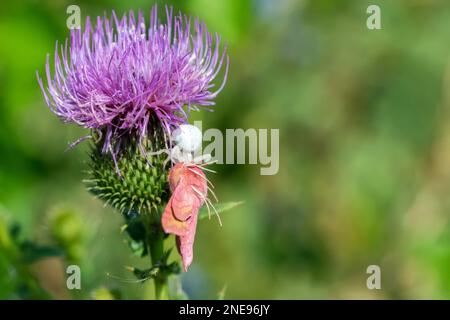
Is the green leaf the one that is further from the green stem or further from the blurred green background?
the blurred green background

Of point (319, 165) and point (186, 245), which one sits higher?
point (319, 165)

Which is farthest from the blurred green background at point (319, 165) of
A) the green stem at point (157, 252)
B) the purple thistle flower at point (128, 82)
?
the green stem at point (157, 252)

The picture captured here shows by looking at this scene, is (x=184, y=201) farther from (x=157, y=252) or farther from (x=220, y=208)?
(x=157, y=252)

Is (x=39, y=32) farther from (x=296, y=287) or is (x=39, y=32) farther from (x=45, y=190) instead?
(x=296, y=287)

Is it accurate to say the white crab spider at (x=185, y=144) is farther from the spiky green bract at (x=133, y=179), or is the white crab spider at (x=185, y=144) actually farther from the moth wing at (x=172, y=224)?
the moth wing at (x=172, y=224)

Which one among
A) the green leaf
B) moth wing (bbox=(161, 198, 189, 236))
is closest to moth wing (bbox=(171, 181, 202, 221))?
moth wing (bbox=(161, 198, 189, 236))

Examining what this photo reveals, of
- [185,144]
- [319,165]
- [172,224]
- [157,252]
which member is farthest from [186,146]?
[319,165]
